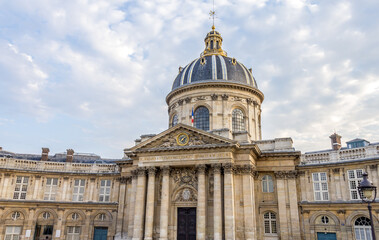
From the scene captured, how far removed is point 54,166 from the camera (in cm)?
3759

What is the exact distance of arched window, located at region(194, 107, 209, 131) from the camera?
37781 millimetres

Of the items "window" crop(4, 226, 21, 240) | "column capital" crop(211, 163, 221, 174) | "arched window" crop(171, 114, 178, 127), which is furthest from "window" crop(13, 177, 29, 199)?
"column capital" crop(211, 163, 221, 174)

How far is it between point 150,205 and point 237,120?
15.1 m

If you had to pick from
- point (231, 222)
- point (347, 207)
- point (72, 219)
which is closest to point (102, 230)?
point (72, 219)

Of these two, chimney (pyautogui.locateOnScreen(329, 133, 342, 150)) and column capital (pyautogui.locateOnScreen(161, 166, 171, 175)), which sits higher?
chimney (pyautogui.locateOnScreen(329, 133, 342, 150))

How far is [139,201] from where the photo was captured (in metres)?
29.8

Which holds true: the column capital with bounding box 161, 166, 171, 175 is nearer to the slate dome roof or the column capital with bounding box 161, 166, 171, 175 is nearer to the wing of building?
the wing of building

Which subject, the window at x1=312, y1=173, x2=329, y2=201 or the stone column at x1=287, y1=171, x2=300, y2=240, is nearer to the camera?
the stone column at x1=287, y1=171, x2=300, y2=240

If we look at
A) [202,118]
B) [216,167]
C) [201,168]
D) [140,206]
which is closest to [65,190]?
[140,206]

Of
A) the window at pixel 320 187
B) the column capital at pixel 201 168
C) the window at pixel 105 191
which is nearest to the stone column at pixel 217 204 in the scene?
the column capital at pixel 201 168

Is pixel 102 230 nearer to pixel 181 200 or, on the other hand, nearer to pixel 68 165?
pixel 68 165

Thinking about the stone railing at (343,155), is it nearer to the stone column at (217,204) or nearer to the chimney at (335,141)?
the chimney at (335,141)

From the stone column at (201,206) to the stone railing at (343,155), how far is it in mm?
10920

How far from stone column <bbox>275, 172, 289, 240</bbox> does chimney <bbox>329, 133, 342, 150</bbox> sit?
864 cm
